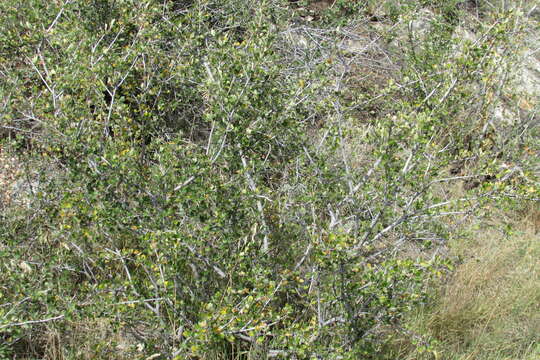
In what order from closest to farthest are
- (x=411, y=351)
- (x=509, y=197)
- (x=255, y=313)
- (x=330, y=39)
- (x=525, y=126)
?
(x=255, y=313) < (x=509, y=197) < (x=411, y=351) < (x=525, y=126) < (x=330, y=39)

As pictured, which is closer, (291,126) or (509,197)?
(509,197)

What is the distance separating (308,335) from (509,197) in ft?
4.01

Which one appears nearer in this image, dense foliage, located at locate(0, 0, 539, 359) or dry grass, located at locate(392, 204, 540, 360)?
dense foliage, located at locate(0, 0, 539, 359)

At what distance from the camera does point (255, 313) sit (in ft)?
8.20

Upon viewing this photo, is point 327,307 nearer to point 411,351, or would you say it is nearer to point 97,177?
point 411,351

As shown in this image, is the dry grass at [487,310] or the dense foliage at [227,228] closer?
the dense foliage at [227,228]

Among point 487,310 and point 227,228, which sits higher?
point 227,228

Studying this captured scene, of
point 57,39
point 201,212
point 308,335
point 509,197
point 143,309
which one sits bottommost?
point 143,309

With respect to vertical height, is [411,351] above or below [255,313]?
below

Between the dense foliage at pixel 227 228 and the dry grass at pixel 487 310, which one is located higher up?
the dense foliage at pixel 227 228

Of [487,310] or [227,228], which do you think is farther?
[487,310]

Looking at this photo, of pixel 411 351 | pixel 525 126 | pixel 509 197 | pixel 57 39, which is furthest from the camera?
pixel 525 126

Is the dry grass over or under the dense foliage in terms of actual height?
under

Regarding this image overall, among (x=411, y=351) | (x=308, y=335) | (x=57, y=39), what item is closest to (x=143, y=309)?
(x=308, y=335)
